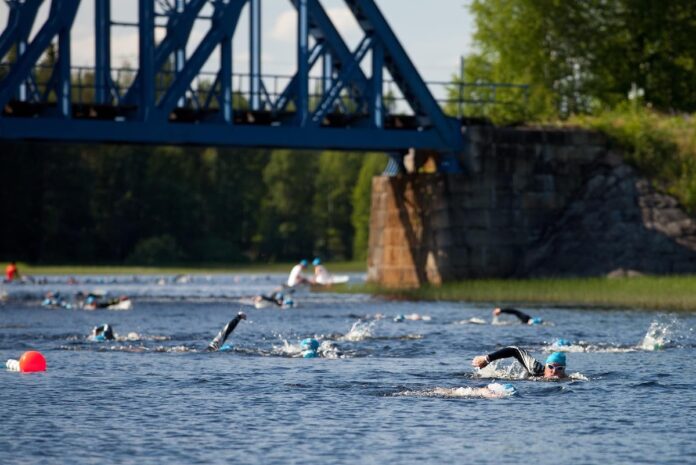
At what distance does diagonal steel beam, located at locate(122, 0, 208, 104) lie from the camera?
6300 centimetres

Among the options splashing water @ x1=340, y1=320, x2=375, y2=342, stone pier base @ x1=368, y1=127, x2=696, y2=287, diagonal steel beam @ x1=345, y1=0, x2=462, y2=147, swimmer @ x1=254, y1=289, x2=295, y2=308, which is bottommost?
swimmer @ x1=254, y1=289, x2=295, y2=308

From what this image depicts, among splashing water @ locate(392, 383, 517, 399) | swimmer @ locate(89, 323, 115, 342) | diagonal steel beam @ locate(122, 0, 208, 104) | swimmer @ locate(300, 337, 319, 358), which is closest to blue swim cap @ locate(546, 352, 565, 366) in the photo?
splashing water @ locate(392, 383, 517, 399)

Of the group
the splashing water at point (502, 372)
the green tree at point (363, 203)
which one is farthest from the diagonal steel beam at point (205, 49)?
the green tree at point (363, 203)

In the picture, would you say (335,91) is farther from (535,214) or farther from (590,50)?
(590,50)

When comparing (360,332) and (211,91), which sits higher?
(211,91)

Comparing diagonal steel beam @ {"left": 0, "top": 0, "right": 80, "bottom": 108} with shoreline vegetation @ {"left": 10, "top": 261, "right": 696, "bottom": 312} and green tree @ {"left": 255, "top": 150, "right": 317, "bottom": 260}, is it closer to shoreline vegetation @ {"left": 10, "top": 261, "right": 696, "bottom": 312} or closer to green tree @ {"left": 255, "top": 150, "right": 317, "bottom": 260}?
shoreline vegetation @ {"left": 10, "top": 261, "right": 696, "bottom": 312}

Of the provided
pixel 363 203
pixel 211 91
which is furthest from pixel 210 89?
pixel 363 203

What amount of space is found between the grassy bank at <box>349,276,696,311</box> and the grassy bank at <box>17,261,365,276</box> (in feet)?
206

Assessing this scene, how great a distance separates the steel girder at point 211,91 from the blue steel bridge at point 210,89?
4 cm

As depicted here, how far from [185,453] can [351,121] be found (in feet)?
155

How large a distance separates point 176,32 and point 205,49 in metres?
2.13

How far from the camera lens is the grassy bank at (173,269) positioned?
131m

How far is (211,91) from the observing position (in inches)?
2515

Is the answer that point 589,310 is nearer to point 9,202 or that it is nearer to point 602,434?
point 602,434
